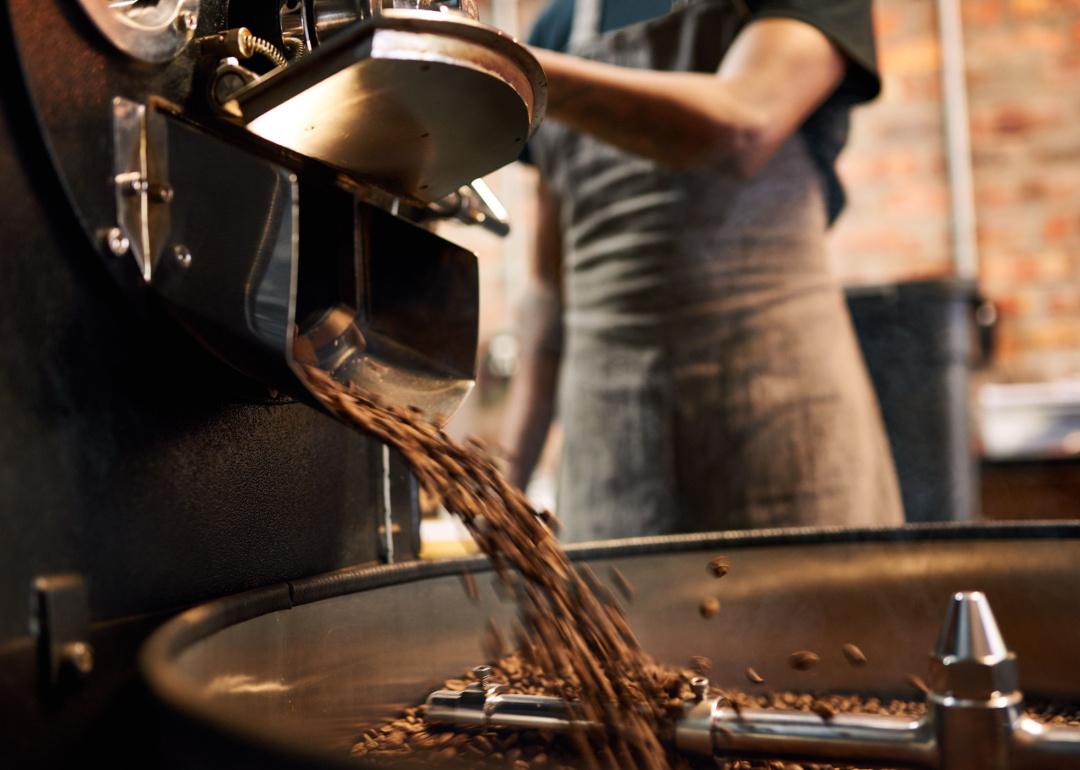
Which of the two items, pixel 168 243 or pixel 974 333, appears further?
pixel 974 333

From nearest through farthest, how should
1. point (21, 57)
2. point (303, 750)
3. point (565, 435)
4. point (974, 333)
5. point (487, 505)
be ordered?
1. point (303, 750)
2. point (21, 57)
3. point (487, 505)
4. point (565, 435)
5. point (974, 333)

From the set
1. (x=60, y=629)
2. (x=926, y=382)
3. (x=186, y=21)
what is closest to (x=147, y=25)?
(x=186, y=21)

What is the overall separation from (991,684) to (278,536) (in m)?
0.39

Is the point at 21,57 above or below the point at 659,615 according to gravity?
above

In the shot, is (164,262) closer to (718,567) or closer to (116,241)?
(116,241)

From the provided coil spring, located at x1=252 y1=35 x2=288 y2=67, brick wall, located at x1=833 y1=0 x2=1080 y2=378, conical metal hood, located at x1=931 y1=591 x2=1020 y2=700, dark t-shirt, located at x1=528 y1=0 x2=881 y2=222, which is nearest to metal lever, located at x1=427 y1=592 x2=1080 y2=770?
conical metal hood, located at x1=931 y1=591 x2=1020 y2=700

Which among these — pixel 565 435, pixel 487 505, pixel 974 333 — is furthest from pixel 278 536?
pixel 974 333

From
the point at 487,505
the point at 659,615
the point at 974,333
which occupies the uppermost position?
the point at 974,333

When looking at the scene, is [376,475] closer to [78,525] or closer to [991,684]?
[78,525]

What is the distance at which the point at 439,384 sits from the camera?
24.9 inches

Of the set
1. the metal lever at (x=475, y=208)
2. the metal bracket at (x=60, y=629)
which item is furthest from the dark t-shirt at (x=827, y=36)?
the metal bracket at (x=60, y=629)

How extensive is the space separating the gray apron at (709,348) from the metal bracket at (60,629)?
92 cm

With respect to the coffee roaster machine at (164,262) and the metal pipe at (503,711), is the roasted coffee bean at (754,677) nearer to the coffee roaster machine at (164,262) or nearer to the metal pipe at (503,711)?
the metal pipe at (503,711)

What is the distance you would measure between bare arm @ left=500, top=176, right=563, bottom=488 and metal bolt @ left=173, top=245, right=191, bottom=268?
114 cm
